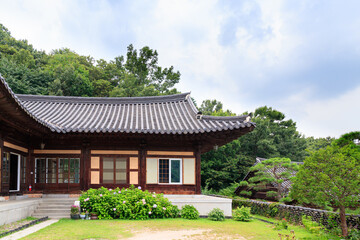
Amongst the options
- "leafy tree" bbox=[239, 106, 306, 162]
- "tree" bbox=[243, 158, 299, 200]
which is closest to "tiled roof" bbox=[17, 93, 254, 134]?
"tree" bbox=[243, 158, 299, 200]

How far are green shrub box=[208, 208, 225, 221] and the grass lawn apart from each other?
0.56m

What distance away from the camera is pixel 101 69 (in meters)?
48.3

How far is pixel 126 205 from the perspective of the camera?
11.9 meters

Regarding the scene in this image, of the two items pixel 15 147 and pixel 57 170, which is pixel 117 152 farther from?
pixel 15 147

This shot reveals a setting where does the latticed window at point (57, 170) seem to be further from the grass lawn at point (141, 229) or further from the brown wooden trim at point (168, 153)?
the grass lawn at point (141, 229)

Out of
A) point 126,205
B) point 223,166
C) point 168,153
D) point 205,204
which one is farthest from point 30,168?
point 223,166

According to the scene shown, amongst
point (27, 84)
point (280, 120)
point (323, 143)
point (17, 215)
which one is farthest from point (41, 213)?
point (323, 143)

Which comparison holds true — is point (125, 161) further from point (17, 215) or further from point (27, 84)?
point (27, 84)

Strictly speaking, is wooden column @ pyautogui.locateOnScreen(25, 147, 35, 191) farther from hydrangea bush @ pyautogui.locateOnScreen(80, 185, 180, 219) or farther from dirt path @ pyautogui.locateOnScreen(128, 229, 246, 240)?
dirt path @ pyautogui.locateOnScreen(128, 229, 246, 240)

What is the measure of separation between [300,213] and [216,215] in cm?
362

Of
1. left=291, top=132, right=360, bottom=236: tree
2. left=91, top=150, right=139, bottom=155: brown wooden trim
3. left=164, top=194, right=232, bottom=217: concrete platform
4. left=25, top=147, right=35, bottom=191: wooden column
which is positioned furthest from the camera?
left=91, top=150, right=139, bottom=155: brown wooden trim

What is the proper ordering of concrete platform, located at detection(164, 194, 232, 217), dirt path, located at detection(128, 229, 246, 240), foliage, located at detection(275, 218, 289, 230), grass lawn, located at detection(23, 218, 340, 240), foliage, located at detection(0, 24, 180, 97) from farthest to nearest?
foliage, located at detection(0, 24, 180, 97) → concrete platform, located at detection(164, 194, 232, 217) → foliage, located at detection(275, 218, 289, 230) → grass lawn, located at detection(23, 218, 340, 240) → dirt path, located at detection(128, 229, 246, 240)

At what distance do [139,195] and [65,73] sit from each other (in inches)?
1138

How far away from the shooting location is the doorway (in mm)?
13398
